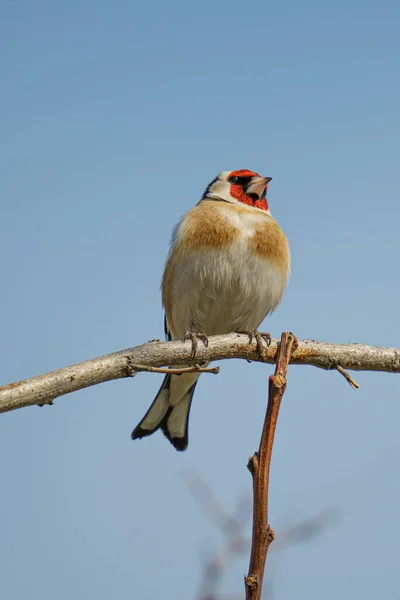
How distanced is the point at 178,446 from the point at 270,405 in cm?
388

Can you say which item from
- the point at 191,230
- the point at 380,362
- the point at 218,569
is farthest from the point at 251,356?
the point at 218,569

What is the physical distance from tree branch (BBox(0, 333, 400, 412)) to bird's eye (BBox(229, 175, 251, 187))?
2.37m

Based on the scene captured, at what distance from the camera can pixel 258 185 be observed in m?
6.50

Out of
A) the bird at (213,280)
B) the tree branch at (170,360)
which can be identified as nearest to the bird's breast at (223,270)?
the bird at (213,280)

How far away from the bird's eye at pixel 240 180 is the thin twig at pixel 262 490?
4.61 meters

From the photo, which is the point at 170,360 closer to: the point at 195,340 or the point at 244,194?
the point at 195,340

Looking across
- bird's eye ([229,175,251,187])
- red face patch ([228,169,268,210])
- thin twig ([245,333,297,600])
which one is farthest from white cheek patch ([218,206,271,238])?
thin twig ([245,333,297,600])

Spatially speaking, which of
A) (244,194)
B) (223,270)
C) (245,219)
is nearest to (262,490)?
(223,270)

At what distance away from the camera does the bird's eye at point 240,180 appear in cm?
663

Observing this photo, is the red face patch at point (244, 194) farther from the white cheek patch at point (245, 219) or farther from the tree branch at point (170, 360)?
the tree branch at point (170, 360)

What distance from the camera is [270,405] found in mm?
1989

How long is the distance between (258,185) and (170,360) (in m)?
2.81

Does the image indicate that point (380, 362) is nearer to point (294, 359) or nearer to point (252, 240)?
point (294, 359)

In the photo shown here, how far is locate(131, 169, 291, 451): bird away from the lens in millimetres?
5527
